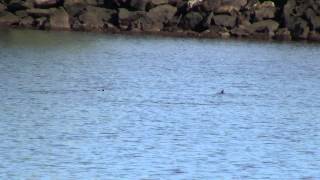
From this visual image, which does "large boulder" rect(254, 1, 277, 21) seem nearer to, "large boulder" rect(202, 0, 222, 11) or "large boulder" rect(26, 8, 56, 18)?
"large boulder" rect(202, 0, 222, 11)

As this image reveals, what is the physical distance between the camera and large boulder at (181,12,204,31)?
242 feet

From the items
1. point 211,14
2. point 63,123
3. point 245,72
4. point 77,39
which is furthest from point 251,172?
point 211,14

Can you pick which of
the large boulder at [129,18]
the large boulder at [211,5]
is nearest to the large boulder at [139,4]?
the large boulder at [129,18]

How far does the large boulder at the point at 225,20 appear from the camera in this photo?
242 feet

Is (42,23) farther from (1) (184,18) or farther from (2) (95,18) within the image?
(1) (184,18)

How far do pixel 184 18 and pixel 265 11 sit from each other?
6.81 m

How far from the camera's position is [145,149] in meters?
27.0

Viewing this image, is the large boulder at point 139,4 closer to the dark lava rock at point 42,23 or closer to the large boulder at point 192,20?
the large boulder at point 192,20

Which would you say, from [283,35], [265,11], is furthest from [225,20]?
[283,35]

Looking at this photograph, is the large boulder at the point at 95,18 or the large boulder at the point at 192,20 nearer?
the large boulder at the point at 192,20

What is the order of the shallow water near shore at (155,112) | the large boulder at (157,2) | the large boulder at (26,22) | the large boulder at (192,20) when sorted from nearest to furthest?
the shallow water near shore at (155,112)
the large boulder at (192,20)
the large boulder at (26,22)
the large boulder at (157,2)

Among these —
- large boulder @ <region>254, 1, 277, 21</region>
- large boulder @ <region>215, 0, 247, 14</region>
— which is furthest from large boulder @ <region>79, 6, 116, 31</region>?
large boulder @ <region>254, 1, 277, 21</region>

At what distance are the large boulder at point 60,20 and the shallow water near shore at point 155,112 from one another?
8.93m

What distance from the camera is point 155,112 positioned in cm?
3516
